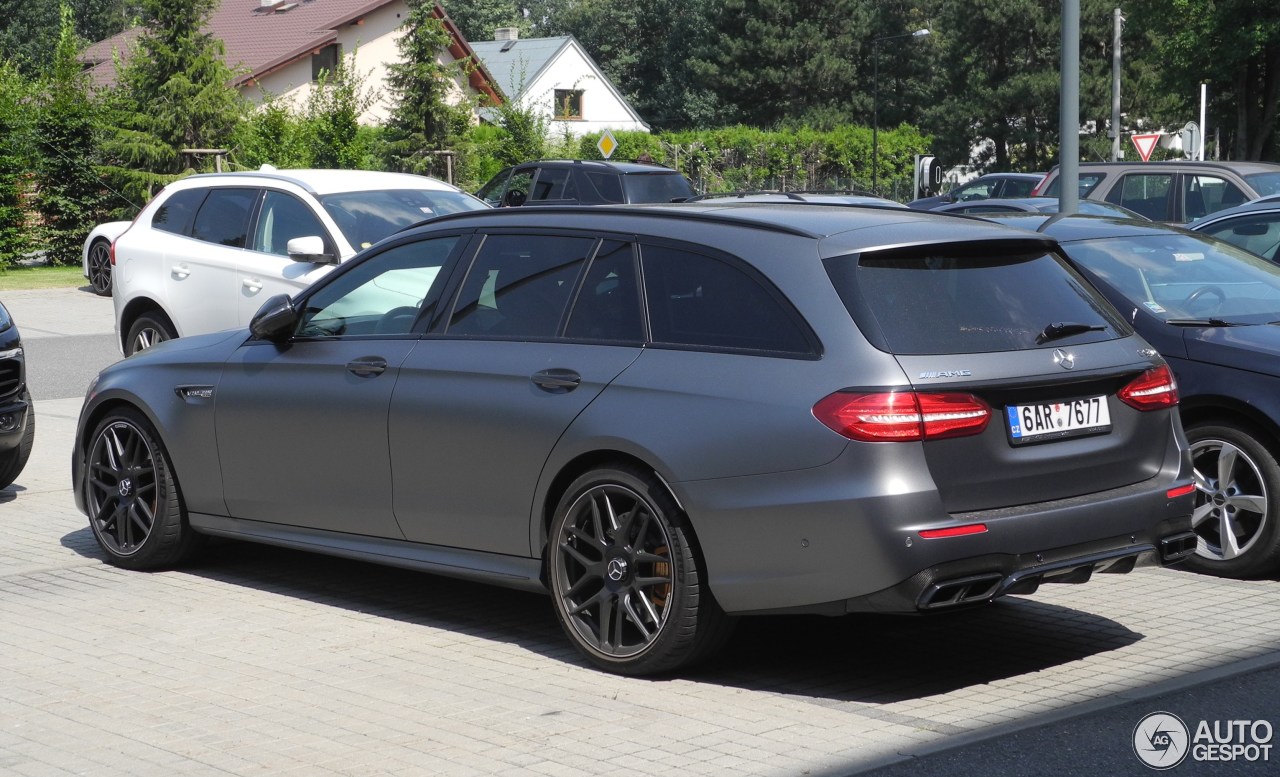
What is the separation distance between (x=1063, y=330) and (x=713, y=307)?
1.22 metres

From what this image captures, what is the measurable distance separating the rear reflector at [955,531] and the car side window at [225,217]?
8.75 m

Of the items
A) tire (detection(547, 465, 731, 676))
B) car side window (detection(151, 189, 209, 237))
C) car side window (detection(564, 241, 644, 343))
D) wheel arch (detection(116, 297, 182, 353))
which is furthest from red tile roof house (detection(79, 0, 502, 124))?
tire (detection(547, 465, 731, 676))

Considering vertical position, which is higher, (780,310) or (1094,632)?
(780,310)

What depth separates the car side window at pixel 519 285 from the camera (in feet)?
20.1

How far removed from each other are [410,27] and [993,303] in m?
34.2

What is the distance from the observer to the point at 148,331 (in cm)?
1339

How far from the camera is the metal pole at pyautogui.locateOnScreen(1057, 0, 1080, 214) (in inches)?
444

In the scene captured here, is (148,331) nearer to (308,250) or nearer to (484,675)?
(308,250)

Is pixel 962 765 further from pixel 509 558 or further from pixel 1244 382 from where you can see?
pixel 1244 382

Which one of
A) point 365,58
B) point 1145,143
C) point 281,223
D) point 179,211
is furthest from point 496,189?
point 365,58

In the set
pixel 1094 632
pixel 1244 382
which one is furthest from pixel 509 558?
pixel 1244 382

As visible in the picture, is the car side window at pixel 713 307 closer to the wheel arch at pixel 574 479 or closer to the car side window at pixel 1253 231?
the wheel arch at pixel 574 479

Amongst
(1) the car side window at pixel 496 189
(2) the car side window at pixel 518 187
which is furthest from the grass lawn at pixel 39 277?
(2) the car side window at pixel 518 187

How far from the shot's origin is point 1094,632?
6.36 meters
